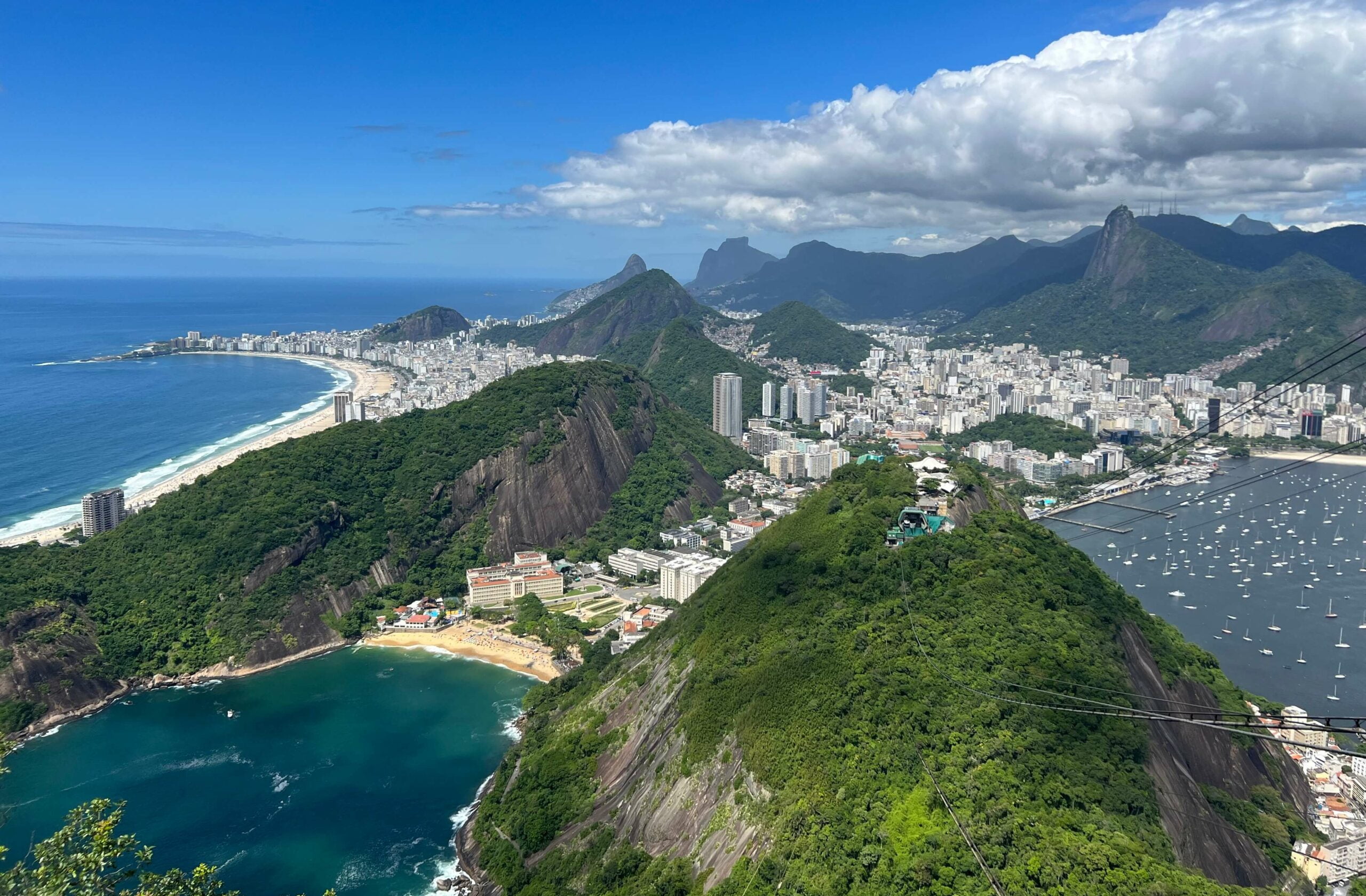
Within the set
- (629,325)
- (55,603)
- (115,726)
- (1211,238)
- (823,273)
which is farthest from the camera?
Answer: (823,273)

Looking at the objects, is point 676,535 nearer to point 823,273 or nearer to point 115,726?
point 115,726

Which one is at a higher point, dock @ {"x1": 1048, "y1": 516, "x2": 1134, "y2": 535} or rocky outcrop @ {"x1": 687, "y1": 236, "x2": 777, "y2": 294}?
rocky outcrop @ {"x1": 687, "y1": 236, "x2": 777, "y2": 294}

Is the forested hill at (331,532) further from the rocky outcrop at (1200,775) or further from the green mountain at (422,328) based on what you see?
the green mountain at (422,328)

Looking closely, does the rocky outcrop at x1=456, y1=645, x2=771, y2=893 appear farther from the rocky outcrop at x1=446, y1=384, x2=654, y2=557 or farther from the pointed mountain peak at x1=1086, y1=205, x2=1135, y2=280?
the pointed mountain peak at x1=1086, y1=205, x2=1135, y2=280

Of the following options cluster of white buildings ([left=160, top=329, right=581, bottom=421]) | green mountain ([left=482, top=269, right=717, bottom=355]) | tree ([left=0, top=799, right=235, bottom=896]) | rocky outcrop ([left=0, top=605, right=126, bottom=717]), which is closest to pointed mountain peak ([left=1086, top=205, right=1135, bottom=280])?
green mountain ([left=482, top=269, right=717, bottom=355])

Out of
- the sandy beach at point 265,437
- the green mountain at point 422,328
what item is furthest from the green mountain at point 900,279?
the sandy beach at point 265,437

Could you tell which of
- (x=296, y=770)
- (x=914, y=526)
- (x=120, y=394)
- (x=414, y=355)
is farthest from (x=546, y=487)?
(x=414, y=355)

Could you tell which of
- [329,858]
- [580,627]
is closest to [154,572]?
[580,627]
